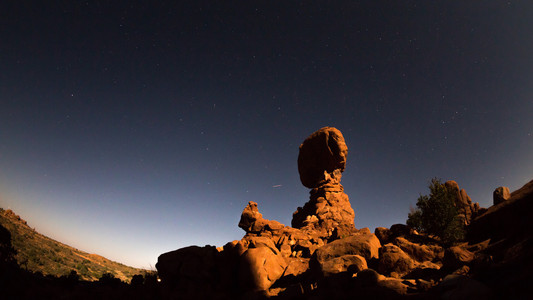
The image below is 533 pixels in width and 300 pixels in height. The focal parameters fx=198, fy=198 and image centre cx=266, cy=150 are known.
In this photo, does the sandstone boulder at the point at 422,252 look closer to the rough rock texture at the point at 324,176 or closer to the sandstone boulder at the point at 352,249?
the sandstone boulder at the point at 352,249

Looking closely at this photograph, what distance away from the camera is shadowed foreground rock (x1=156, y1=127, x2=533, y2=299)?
26.2 feet

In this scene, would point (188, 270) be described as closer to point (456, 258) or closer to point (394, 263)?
point (394, 263)

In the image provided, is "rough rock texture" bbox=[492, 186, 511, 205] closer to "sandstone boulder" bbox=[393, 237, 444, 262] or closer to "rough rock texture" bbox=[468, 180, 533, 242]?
"rough rock texture" bbox=[468, 180, 533, 242]

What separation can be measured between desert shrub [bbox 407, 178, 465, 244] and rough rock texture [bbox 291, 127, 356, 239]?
25.0ft

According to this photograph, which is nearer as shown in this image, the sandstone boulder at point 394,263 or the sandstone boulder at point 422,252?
the sandstone boulder at point 394,263

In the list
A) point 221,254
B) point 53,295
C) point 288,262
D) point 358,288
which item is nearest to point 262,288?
point 288,262

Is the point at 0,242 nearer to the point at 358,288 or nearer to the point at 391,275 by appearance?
the point at 358,288

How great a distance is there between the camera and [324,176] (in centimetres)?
3080

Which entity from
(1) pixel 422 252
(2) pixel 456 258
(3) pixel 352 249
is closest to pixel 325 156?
(1) pixel 422 252

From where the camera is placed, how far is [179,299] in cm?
1254

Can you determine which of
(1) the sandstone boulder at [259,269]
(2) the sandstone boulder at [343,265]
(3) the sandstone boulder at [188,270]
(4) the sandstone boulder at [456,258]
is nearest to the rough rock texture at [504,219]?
(4) the sandstone boulder at [456,258]

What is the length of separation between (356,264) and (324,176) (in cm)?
2001

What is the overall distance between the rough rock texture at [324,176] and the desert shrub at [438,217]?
25.0 ft

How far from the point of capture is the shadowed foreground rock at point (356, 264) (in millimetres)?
7984
